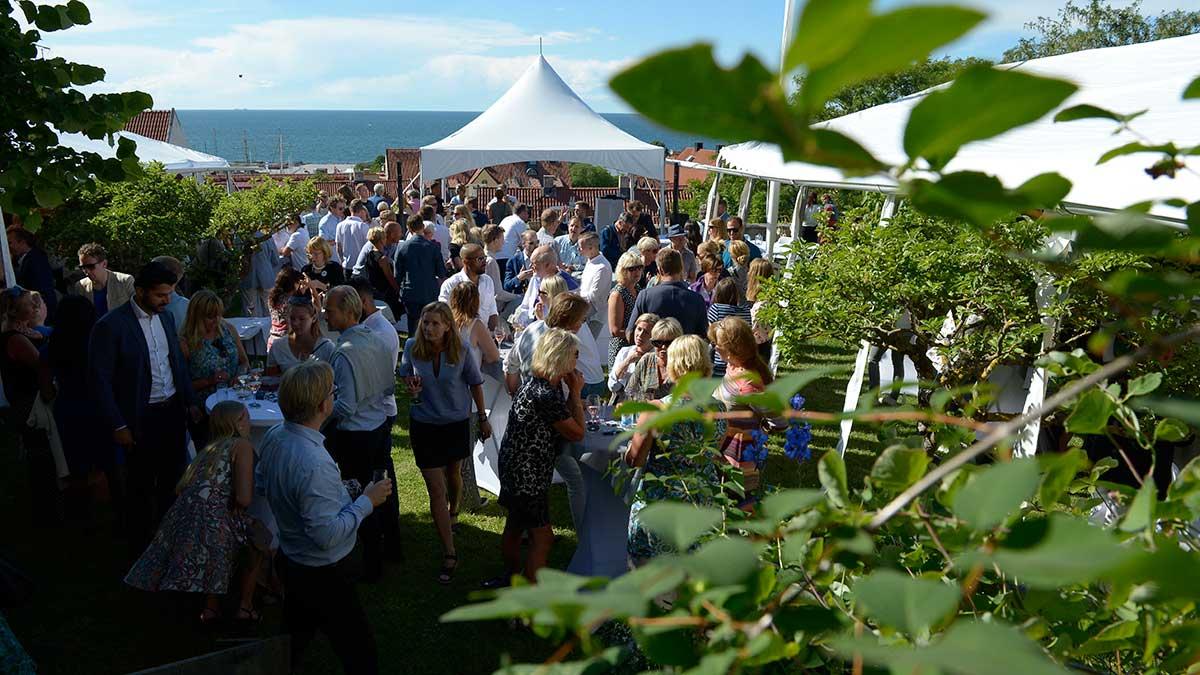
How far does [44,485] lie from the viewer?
18.4 feet

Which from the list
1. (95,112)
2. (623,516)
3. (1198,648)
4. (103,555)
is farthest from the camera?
(103,555)

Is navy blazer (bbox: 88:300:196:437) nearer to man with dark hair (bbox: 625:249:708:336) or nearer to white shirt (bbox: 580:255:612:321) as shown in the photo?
man with dark hair (bbox: 625:249:708:336)

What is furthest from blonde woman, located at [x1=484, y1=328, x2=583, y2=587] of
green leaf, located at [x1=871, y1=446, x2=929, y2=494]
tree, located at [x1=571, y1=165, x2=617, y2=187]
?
tree, located at [x1=571, y1=165, x2=617, y2=187]

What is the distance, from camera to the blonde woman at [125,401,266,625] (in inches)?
167

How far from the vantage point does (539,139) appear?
1267 cm

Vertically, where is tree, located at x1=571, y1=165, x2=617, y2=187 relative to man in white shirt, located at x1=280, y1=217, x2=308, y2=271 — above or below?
above

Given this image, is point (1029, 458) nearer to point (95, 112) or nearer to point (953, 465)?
point (953, 465)

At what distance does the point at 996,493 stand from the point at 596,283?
23.3 feet

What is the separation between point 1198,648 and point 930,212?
51cm

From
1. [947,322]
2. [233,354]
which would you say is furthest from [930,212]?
[233,354]

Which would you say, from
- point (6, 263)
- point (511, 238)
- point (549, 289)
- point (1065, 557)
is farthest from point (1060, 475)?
point (511, 238)

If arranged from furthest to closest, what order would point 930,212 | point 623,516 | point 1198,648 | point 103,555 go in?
point 103,555 → point 623,516 → point 1198,648 → point 930,212

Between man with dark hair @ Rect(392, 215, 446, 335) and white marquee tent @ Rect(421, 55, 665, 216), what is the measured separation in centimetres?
326

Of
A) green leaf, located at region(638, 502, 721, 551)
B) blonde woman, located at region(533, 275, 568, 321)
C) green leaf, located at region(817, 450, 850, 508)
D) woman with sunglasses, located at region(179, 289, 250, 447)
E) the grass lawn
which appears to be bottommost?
the grass lawn
